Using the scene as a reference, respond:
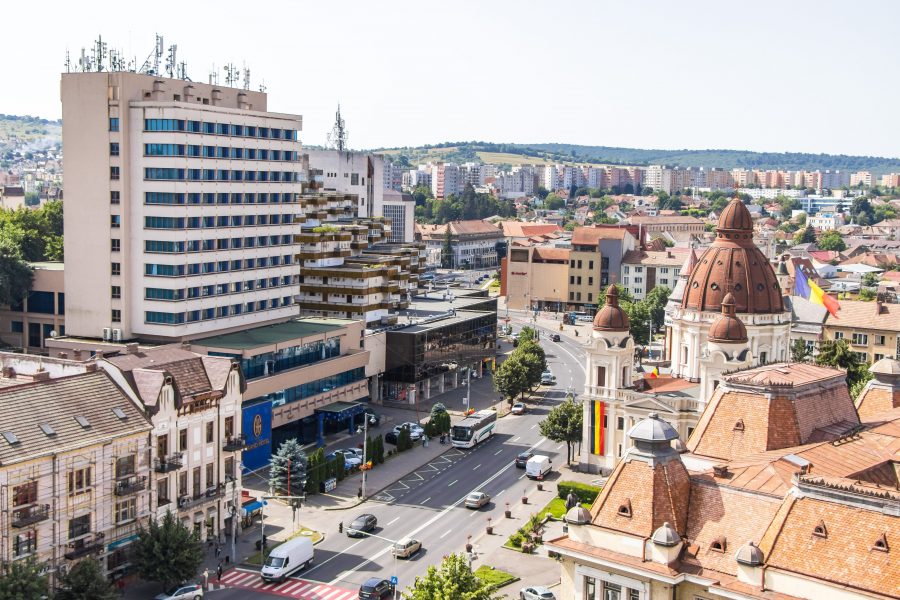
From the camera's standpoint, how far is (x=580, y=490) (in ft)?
311

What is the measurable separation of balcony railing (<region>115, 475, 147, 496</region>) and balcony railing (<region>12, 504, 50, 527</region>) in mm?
6098

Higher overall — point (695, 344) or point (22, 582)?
point (695, 344)

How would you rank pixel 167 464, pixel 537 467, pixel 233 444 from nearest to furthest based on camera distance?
pixel 167 464
pixel 233 444
pixel 537 467

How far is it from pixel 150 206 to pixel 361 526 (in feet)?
136

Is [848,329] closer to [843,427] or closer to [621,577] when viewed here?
[843,427]

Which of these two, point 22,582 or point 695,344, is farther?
point 695,344

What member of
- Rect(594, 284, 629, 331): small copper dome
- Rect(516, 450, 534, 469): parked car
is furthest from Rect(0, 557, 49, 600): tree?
Rect(594, 284, 629, 331): small copper dome

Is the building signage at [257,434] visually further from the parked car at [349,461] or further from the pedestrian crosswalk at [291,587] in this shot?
the pedestrian crosswalk at [291,587]

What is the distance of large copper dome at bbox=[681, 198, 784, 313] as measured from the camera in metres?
114

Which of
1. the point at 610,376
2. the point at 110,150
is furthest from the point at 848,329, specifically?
the point at 110,150

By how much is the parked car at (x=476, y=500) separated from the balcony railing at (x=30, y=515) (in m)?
38.8

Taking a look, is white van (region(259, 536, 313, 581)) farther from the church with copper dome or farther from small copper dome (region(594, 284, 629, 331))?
small copper dome (region(594, 284, 629, 331))

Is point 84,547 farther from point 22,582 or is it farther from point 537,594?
point 537,594

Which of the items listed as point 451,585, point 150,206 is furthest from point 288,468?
point 451,585
